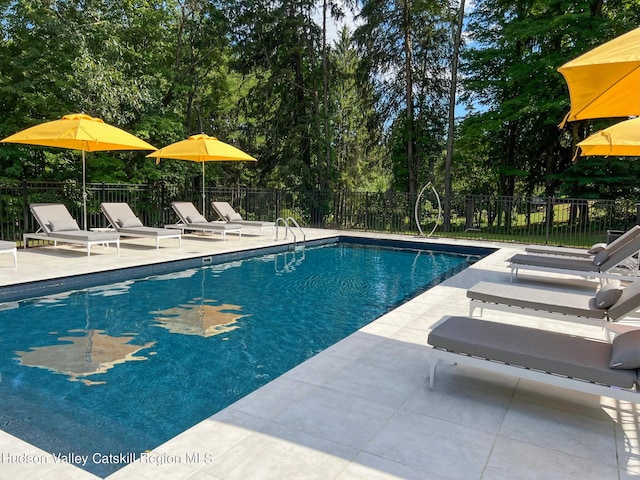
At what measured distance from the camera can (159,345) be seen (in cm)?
458

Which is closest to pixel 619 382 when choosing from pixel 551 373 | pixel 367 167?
pixel 551 373

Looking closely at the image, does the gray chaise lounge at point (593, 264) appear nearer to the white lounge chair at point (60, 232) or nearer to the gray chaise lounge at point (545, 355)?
the gray chaise lounge at point (545, 355)

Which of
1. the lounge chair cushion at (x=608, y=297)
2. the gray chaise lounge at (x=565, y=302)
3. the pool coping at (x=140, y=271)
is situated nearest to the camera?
the gray chaise lounge at (x=565, y=302)

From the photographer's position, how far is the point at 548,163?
19188mm

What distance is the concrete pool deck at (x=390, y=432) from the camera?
89.0 inches

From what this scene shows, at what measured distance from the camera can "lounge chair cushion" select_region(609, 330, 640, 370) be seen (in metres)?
2.55

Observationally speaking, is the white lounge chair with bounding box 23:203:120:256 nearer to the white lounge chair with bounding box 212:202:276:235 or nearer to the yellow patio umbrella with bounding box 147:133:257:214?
the yellow patio umbrella with bounding box 147:133:257:214

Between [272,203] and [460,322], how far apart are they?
43.5 feet

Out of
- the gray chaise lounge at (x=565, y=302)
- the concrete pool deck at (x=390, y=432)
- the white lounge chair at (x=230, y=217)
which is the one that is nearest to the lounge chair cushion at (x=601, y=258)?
the gray chaise lounge at (x=565, y=302)

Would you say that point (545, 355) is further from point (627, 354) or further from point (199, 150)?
point (199, 150)

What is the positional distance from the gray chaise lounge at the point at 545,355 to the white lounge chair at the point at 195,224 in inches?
341

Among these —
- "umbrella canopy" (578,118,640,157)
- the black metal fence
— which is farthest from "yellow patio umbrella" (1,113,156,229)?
"umbrella canopy" (578,118,640,157)

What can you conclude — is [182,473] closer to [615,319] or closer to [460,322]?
[460,322]

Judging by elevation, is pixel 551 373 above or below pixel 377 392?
above
